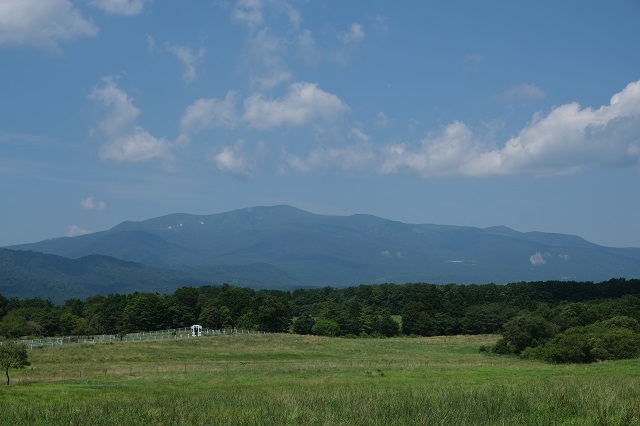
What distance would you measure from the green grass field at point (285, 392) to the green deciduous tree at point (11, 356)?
1.23 meters

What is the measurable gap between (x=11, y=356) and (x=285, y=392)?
2865 centimetres

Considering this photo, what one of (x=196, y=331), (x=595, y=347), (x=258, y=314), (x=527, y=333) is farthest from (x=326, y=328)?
(x=595, y=347)

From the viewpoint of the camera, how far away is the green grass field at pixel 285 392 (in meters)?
16.2

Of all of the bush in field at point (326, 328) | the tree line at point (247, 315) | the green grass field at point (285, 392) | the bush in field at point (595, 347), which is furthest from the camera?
the bush in field at point (326, 328)

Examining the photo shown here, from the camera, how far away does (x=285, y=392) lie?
78.9 feet

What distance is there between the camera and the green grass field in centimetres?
1625

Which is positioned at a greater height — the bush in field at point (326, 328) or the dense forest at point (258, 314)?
the dense forest at point (258, 314)

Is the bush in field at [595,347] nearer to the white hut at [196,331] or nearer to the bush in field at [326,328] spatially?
the white hut at [196,331]

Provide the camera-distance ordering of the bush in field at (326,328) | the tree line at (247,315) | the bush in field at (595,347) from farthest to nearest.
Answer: the bush in field at (326,328), the tree line at (247,315), the bush in field at (595,347)

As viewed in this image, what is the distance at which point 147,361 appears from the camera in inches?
2539

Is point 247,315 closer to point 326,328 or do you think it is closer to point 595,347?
point 326,328

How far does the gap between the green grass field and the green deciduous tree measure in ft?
4.03

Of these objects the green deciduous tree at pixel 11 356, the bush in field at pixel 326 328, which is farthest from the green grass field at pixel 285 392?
the bush in field at pixel 326 328

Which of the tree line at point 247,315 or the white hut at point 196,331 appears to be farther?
the tree line at point 247,315
